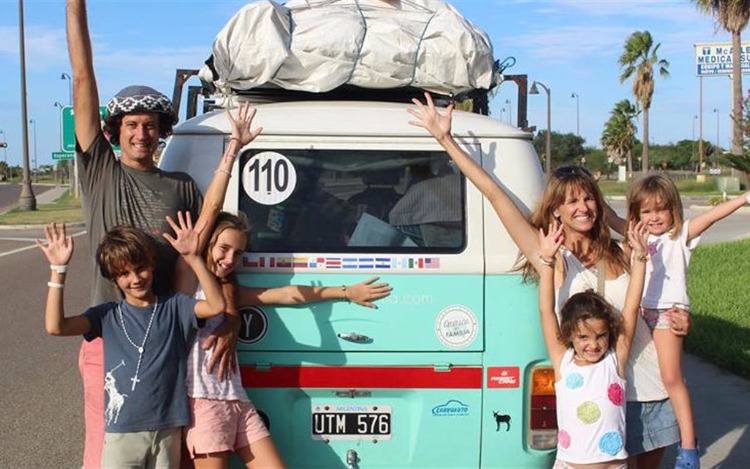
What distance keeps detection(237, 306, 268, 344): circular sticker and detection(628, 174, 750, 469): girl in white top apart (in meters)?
1.74

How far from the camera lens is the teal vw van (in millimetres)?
4000

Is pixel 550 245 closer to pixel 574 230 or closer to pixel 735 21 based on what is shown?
pixel 574 230

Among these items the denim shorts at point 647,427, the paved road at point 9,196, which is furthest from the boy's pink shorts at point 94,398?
the paved road at point 9,196

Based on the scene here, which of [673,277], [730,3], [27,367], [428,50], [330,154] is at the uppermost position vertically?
[730,3]

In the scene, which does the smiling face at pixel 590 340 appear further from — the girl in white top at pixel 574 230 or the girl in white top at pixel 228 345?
the girl in white top at pixel 228 345

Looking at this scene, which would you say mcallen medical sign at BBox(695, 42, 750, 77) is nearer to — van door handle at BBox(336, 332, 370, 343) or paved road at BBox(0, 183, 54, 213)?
paved road at BBox(0, 183, 54, 213)

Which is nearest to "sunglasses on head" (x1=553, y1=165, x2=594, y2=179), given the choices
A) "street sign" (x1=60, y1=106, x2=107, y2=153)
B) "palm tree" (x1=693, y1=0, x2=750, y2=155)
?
"street sign" (x1=60, y1=106, x2=107, y2=153)

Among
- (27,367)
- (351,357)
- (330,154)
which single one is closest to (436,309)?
(351,357)

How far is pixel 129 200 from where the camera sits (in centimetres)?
399

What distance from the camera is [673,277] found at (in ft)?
14.1

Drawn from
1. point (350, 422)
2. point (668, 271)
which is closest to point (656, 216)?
point (668, 271)

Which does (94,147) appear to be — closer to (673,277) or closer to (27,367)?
(673,277)

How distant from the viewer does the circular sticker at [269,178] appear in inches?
163

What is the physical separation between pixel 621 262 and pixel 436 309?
35.0 inches
